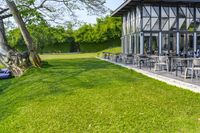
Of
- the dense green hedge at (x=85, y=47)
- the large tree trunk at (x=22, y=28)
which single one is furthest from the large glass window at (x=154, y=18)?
the dense green hedge at (x=85, y=47)

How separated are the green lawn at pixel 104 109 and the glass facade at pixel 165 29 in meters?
12.3

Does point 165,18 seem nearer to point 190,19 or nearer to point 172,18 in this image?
point 172,18

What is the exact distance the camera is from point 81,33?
5347 centimetres

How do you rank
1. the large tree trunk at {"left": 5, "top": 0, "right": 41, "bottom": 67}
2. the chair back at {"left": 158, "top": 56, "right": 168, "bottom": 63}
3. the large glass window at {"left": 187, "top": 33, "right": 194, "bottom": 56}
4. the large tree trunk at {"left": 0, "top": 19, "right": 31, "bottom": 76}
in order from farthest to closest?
the large glass window at {"left": 187, "top": 33, "right": 194, "bottom": 56}
the large tree trunk at {"left": 5, "top": 0, "right": 41, "bottom": 67}
the large tree trunk at {"left": 0, "top": 19, "right": 31, "bottom": 76}
the chair back at {"left": 158, "top": 56, "right": 168, "bottom": 63}

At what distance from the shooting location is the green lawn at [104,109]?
679 cm

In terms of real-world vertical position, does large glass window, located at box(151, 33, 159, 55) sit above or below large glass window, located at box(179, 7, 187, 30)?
below

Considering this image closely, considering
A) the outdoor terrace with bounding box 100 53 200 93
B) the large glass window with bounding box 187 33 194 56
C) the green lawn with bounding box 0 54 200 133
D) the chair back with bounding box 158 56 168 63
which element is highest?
the large glass window with bounding box 187 33 194 56

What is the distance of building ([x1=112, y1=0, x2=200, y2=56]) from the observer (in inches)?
930

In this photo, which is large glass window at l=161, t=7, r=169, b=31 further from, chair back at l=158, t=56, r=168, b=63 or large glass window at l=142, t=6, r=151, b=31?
chair back at l=158, t=56, r=168, b=63

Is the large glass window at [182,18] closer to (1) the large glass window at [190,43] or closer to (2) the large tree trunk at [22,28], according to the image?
(1) the large glass window at [190,43]

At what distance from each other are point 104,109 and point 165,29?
17002 millimetres

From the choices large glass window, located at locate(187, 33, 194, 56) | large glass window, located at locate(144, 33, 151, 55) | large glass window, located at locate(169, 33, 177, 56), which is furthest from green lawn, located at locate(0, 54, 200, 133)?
large glass window, located at locate(187, 33, 194, 56)

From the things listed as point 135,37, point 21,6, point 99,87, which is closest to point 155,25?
point 135,37

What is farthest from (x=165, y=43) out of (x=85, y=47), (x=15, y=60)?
(x=85, y=47)
